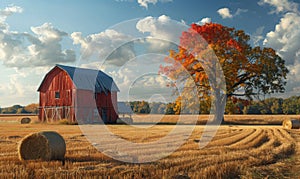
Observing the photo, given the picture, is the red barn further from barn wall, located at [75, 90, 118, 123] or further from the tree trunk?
the tree trunk

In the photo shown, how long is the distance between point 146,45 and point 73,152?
15.5ft

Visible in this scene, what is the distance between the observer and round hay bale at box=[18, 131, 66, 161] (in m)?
8.55

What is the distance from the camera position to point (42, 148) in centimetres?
865

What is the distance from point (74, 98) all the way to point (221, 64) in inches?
642

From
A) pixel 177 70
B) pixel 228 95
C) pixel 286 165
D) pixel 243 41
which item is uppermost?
pixel 243 41

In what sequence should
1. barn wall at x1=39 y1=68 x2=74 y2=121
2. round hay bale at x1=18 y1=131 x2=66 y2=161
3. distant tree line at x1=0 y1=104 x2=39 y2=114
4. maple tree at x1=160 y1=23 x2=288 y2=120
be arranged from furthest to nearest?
distant tree line at x1=0 y1=104 x2=39 y2=114
barn wall at x1=39 y1=68 x2=74 y2=121
maple tree at x1=160 y1=23 x2=288 y2=120
round hay bale at x1=18 y1=131 x2=66 y2=161

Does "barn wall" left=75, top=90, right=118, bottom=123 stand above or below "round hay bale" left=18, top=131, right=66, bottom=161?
above

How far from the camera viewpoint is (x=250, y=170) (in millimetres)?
7488

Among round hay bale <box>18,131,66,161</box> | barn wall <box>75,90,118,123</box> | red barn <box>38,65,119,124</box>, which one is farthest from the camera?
barn wall <box>75,90,118,123</box>

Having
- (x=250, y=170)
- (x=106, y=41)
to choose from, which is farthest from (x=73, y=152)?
(x=250, y=170)

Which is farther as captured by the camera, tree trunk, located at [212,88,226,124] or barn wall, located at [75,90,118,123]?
barn wall, located at [75,90,118,123]

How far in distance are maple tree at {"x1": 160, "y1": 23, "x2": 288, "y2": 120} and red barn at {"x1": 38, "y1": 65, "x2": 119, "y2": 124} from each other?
350 inches

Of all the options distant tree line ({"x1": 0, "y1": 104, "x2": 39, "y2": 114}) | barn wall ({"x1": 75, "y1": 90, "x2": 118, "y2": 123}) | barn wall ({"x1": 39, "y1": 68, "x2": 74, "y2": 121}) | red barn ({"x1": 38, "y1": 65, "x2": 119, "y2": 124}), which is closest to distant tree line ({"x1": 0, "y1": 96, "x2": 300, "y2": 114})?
distant tree line ({"x1": 0, "y1": 104, "x2": 39, "y2": 114})

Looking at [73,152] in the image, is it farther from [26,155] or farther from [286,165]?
[286,165]
